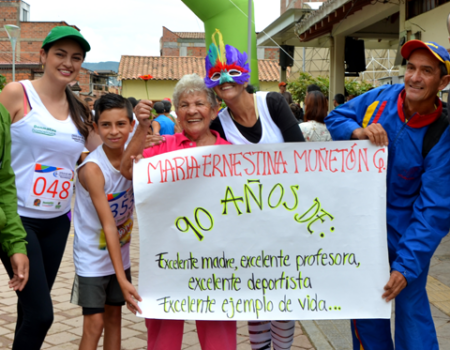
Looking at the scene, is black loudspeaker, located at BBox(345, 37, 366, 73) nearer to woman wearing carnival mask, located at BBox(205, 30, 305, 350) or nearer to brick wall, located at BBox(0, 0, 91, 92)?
woman wearing carnival mask, located at BBox(205, 30, 305, 350)

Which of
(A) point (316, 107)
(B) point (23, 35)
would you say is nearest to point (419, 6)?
(A) point (316, 107)

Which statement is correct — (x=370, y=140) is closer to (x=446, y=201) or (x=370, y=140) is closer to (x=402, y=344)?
(x=446, y=201)

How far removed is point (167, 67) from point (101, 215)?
33.9 metres

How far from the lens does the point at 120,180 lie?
9.12 feet

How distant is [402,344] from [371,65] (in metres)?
39.2

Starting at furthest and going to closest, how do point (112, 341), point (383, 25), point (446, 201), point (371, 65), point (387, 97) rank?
1. point (371, 65)
2. point (383, 25)
3. point (112, 341)
4. point (387, 97)
5. point (446, 201)

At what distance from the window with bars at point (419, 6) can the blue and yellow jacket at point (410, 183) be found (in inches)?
228

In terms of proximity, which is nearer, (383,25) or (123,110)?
(123,110)

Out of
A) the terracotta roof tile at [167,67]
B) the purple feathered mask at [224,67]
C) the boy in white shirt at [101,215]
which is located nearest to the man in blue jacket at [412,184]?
the purple feathered mask at [224,67]

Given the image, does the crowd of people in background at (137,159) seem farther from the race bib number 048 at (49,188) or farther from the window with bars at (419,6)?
the window with bars at (419,6)

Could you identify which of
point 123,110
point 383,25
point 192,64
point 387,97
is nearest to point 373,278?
point 387,97

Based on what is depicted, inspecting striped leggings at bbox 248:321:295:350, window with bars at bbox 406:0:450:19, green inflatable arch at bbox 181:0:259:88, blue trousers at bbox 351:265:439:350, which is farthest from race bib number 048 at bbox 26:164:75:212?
window with bars at bbox 406:0:450:19

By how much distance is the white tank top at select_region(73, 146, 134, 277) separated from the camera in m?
2.76

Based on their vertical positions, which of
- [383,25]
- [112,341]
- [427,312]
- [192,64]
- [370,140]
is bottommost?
[112,341]
